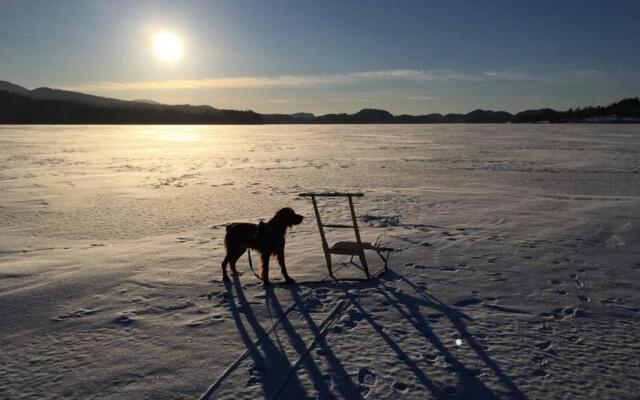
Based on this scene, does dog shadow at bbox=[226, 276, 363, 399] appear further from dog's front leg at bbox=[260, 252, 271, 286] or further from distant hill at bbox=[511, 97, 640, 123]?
distant hill at bbox=[511, 97, 640, 123]

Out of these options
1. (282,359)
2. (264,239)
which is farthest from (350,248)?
(282,359)

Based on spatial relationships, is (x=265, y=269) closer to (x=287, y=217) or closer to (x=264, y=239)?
(x=264, y=239)

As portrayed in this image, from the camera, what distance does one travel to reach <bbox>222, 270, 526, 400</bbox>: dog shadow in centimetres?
390

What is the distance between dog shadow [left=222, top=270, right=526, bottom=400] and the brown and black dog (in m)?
0.40

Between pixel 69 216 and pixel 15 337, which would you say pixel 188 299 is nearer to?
pixel 15 337

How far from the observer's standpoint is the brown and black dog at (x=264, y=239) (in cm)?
670

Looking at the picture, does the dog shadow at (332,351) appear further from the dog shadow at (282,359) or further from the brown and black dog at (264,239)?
the brown and black dog at (264,239)

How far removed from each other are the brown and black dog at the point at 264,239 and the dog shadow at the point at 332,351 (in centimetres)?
40

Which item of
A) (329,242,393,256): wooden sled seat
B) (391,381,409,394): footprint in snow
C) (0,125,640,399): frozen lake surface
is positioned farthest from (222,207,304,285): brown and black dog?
(391,381,409,394): footprint in snow

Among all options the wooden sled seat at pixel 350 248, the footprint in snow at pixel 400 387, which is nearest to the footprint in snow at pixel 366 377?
the footprint in snow at pixel 400 387

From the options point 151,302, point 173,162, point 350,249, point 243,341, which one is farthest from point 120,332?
point 173,162

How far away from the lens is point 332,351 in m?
4.61

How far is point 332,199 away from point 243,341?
393 inches

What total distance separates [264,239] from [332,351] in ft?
8.41
